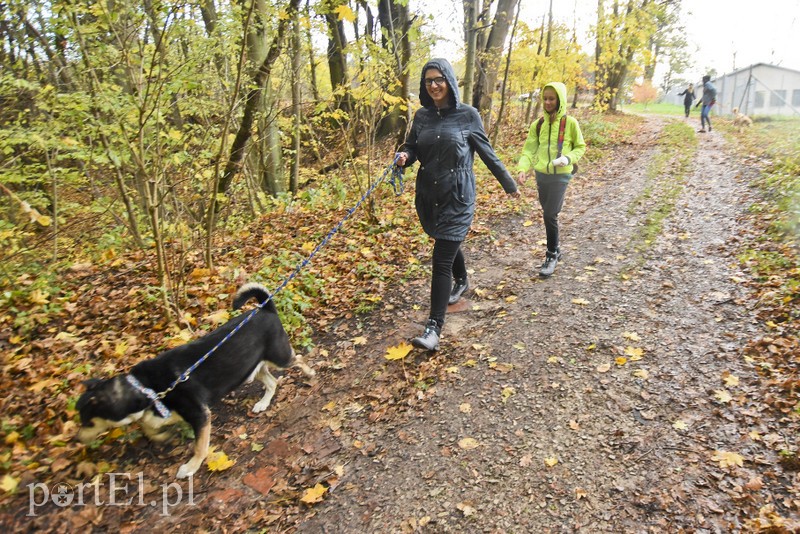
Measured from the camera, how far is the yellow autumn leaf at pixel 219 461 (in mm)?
3189

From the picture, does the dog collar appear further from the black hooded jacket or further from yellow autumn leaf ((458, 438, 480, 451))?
the black hooded jacket

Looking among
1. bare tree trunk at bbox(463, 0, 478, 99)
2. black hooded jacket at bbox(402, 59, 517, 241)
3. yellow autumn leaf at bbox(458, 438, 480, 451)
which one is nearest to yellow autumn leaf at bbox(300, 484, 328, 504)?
yellow autumn leaf at bbox(458, 438, 480, 451)

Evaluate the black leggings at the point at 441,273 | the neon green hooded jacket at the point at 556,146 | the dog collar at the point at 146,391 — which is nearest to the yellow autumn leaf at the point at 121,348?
the dog collar at the point at 146,391

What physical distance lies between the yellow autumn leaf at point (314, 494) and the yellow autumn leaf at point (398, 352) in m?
1.48

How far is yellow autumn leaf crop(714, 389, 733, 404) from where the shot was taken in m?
3.34

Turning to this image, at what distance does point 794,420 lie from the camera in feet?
9.92

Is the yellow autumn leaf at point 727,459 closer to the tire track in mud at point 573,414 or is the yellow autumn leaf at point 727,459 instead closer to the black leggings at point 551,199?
the tire track in mud at point 573,414

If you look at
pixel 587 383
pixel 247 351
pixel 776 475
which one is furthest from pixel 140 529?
pixel 776 475

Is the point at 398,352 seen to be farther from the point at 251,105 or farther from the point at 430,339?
the point at 251,105

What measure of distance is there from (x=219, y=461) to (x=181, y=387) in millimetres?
615

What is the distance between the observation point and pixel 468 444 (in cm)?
323

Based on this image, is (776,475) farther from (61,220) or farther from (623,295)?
(61,220)

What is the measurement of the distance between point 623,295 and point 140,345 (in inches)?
204

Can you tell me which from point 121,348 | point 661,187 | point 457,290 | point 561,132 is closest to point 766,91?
point 661,187
